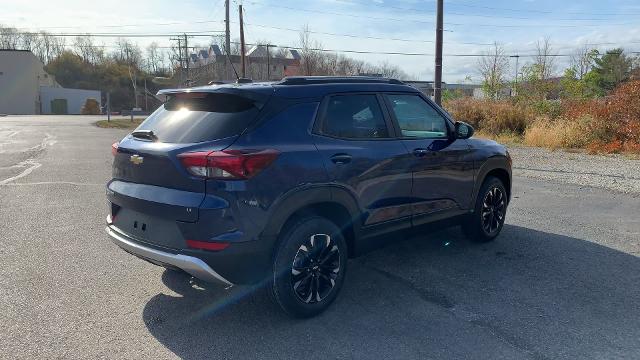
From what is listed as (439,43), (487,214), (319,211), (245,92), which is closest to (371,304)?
(319,211)

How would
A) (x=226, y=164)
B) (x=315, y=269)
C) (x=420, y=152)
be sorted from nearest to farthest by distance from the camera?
(x=226, y=164) → (x=315, y=269) → (x=420, y=152)

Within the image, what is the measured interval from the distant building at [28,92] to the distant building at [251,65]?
18.2m

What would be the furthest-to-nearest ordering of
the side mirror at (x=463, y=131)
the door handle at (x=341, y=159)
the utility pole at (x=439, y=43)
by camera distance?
1. the utility pole at (x=439, y=43)
2. the side mirror at (x=463, y=131)
3. the door handle at (x=341, y=159)

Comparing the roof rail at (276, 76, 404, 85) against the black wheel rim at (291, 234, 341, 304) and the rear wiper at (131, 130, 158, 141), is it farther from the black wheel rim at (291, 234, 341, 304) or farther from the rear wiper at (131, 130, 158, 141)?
the black wheel rim at (291, 234, 341, 304)

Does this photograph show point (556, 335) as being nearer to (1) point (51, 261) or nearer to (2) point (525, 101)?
(1) point (51, 261)

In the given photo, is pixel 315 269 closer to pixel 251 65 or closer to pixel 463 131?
pixel 463 131

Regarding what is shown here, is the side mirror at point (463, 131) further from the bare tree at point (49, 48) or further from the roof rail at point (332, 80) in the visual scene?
the bare tree at point (49, 48)

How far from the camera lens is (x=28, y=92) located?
68875 millimetres

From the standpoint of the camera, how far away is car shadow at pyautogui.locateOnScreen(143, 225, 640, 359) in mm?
3332

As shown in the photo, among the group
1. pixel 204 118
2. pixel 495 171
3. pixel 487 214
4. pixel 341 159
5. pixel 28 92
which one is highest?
pixel 28 92

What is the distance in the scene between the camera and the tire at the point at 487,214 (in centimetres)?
544

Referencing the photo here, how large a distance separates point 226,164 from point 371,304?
1.72 m

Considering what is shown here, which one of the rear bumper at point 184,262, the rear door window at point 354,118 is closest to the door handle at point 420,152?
the rear door window at point 354,118

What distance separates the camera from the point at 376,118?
14.2 feet
